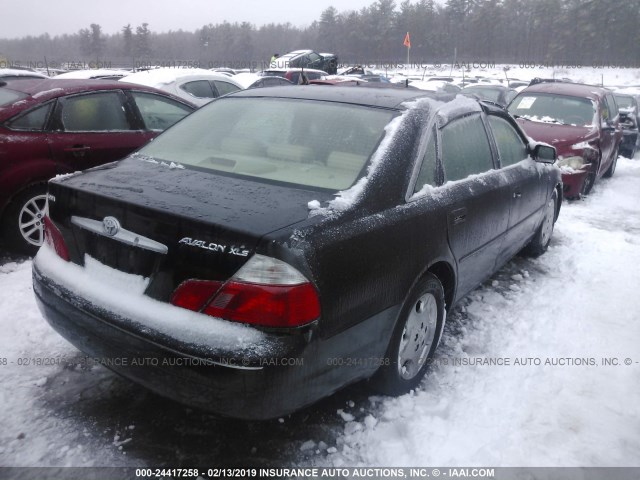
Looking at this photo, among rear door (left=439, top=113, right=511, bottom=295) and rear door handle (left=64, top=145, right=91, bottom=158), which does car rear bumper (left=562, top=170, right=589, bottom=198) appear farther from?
rear door handle (left=64, top=145, right=91, bottom=158)

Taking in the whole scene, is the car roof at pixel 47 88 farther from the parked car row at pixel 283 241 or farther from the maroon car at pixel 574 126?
the maroon car at pixel 574 126

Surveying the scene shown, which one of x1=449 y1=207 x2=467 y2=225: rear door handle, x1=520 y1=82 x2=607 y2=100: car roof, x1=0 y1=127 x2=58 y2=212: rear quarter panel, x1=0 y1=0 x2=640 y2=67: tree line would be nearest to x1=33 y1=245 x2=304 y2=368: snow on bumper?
x1=449 y1=207 x2=467 y2=225: rear door handle

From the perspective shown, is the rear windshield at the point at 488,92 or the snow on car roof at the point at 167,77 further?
the rear windshield at the point at 488,92

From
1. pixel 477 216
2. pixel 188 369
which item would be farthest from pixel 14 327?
pixel 477 216

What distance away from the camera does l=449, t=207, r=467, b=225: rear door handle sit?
2.98 m

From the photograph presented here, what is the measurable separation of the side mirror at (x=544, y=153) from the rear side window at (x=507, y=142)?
9 cm

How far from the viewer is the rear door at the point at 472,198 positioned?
121 inches

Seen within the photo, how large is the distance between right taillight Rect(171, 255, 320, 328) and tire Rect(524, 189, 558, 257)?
12.3ft

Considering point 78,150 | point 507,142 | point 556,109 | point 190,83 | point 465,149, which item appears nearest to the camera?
point 465,149

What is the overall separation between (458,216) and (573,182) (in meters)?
5.29

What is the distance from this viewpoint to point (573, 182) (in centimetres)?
746

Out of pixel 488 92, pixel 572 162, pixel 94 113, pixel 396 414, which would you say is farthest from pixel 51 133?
pixel 488 92

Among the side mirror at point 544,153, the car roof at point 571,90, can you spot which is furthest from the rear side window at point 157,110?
the car roof at point 571,90

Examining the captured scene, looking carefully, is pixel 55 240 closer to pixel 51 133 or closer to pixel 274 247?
pixel 274 247
